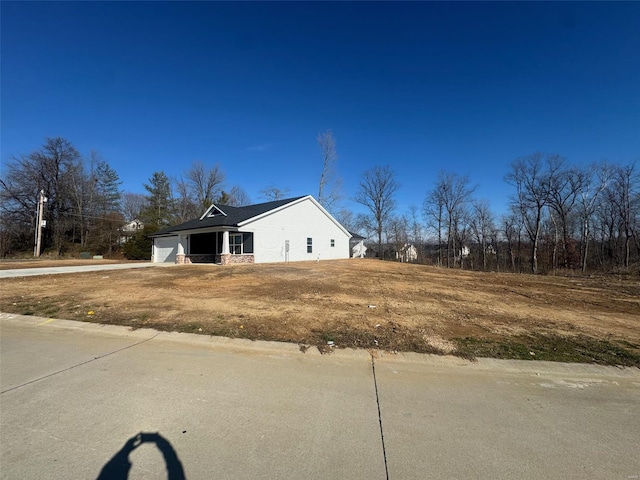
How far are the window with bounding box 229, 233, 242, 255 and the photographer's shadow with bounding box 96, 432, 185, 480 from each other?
19.8 m

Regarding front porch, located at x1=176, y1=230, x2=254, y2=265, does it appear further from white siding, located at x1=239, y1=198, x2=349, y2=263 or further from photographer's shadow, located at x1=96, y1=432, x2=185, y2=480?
photographer's shadow, located at x1=96, y1=432, x2=185, y2=480

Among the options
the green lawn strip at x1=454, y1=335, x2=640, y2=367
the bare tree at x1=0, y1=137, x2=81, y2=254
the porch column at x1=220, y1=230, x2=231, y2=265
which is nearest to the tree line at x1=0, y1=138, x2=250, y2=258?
the bare tree at x1=0, y1=137, x2=81, y2=254

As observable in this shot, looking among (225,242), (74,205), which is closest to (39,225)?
(74,205)

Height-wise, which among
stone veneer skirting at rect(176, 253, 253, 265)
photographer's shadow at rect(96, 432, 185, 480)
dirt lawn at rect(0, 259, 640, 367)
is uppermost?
stone veneer skirting at rect(176, 253, 253, 265)

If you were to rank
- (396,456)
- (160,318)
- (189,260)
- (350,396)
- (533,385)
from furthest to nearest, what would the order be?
(189,260) < (160,318) < (533,385) < (350,396) < (396,456)

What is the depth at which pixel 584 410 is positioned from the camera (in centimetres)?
268

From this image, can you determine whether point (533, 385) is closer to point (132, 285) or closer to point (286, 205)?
point (132, 285)

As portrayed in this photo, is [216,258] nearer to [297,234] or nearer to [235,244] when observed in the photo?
[235,244]

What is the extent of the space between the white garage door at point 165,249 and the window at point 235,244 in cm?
797

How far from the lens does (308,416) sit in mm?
2531

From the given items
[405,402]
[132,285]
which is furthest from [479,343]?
[132,285]

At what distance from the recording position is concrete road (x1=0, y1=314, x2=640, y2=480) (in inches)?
77.0

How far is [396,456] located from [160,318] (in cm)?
539

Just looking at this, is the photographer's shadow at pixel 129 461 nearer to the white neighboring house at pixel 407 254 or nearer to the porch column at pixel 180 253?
the porch column at pixel 180 253
